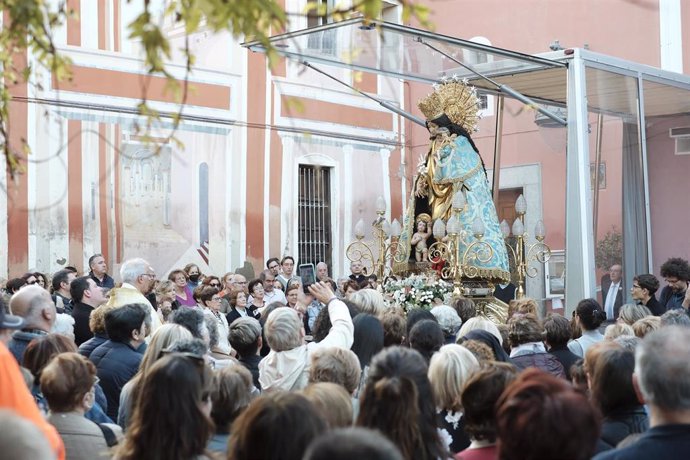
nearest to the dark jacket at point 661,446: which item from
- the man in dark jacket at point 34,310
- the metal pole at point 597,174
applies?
the man in dark jacket at point 34,310

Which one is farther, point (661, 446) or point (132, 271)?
point (132, 271)

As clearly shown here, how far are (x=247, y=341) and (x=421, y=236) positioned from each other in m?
6.38

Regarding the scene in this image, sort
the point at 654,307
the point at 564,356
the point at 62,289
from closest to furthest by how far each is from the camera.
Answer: the point at 564,356 → the point at 62,289 → the point at 654,307

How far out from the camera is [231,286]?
10.9m

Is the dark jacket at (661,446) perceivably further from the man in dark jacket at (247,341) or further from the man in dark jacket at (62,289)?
the man in dark jacket at (62,289)

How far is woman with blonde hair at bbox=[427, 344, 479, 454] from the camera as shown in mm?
4566

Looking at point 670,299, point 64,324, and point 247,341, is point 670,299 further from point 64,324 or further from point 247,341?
point 64,324

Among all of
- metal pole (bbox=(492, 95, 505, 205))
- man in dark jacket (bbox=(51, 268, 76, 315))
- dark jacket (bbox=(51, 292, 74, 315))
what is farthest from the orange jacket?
metal pole (bbox=(492, 95, 505, 205))

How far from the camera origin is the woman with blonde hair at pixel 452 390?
4.57 m

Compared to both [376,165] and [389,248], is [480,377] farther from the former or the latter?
[376,165]

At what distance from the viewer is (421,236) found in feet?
39.4

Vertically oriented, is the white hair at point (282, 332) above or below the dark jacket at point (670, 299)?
above

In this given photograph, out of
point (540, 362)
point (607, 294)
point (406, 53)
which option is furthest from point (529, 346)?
point (406, 53)

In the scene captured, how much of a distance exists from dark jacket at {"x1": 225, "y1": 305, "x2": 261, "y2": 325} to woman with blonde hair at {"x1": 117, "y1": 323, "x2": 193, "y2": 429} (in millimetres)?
3991
